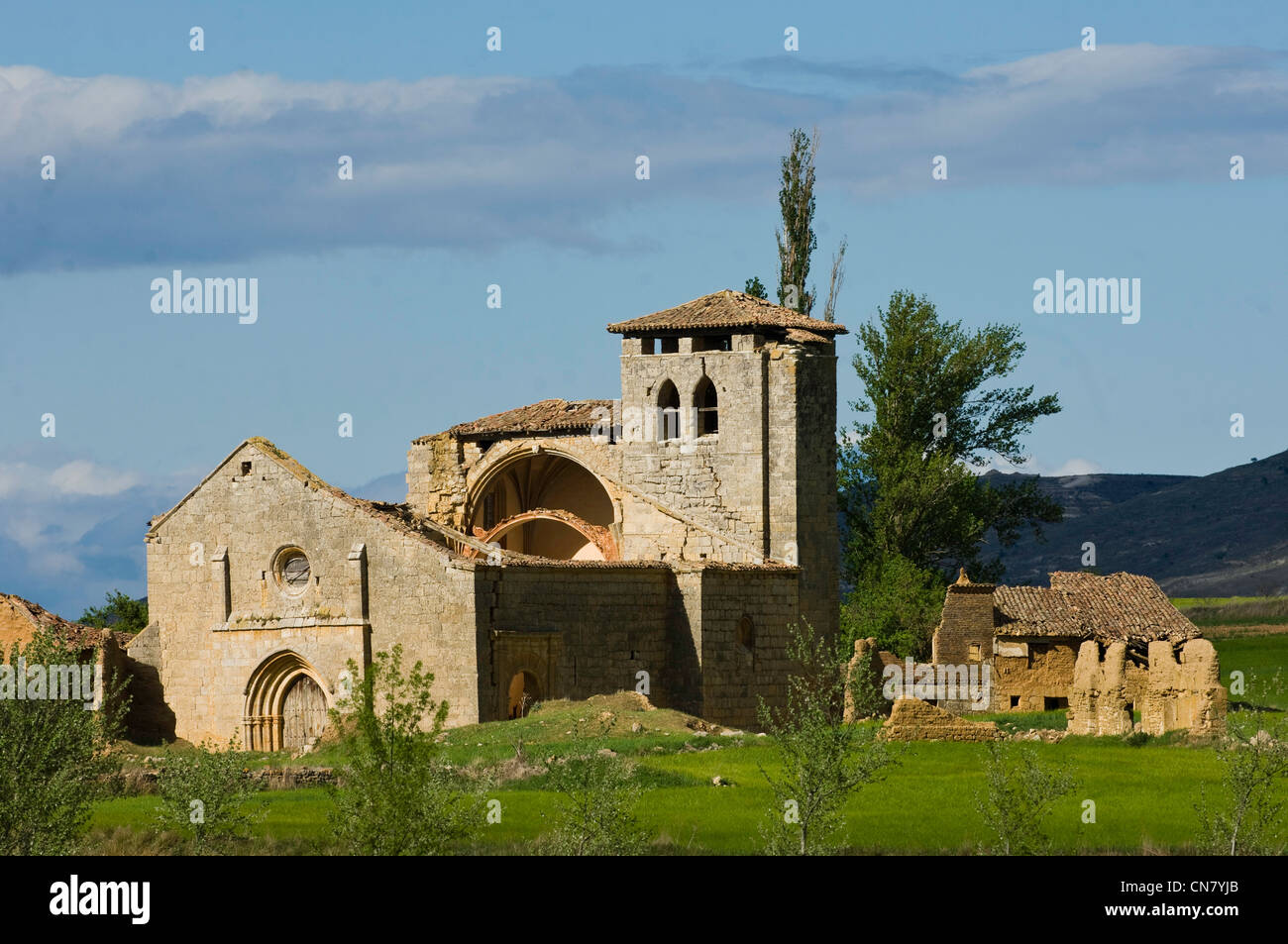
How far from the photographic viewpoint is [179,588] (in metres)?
46.4

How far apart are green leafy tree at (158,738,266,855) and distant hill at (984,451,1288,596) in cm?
10183

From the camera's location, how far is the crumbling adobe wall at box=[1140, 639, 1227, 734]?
126 feet

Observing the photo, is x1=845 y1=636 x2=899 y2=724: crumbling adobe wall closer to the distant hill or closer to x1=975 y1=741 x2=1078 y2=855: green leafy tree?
x1=975 y1=741 x2=1078 y2=855: green leafy tree

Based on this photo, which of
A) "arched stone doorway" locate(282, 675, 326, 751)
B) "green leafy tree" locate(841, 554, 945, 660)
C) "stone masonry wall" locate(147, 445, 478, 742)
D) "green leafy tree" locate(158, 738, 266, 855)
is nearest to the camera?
"green leafy tree" locate(158, 738, 266, 855)

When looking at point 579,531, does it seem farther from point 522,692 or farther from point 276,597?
point 276,597

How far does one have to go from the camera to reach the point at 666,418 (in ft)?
171

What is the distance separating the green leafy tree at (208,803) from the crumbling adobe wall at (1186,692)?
1947cm

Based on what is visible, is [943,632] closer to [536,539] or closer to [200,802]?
[536,539]

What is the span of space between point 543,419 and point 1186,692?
20.5m

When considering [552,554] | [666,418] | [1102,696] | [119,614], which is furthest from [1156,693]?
[119,614]

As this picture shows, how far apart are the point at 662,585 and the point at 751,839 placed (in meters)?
20.2

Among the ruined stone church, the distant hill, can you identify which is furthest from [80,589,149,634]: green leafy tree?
the distant hill

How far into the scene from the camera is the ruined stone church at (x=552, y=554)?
4312 centimetres
